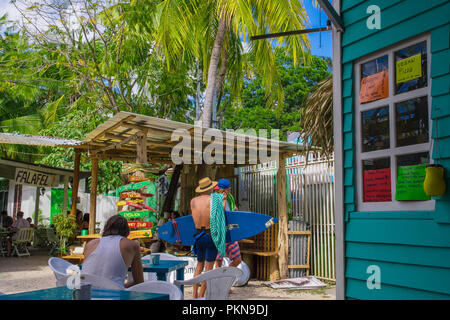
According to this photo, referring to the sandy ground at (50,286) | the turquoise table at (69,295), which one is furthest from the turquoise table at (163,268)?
the sandy ground at (50,286)

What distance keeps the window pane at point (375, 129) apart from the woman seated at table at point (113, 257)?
2189 mm

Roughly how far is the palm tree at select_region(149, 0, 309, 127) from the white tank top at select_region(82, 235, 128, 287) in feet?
23.3

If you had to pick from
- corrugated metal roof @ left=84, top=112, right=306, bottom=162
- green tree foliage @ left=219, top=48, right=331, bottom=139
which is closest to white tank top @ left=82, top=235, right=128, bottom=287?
corrugated metal roof @ left=84, top=112, right=306, bottom=162

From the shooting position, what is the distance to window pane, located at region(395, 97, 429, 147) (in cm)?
335

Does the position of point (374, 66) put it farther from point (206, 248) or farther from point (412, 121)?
A: point (206, 248)

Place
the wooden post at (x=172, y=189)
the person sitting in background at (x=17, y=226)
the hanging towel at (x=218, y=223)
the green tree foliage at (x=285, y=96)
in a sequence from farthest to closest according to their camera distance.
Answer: the green tree foliage at (x=285, y=96) < the person sitting in background at (x=17, y=226) < the wooden post at (x=172, y=189) < the hanging towel at (x=218, y=223)

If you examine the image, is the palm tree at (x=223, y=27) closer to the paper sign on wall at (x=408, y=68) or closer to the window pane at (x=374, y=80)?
the window pane at (x=374, y=80)

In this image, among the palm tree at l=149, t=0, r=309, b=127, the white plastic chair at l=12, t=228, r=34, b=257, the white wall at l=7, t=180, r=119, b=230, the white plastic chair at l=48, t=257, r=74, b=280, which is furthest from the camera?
the white wall at l=7, t=180, r=119, b=230

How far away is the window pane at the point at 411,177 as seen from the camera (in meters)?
3.29

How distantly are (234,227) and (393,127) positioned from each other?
3287 mm

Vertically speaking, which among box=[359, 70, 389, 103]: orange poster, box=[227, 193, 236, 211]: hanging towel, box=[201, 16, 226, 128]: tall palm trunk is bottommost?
box=[227, 193, 236, 211]: hanging towel

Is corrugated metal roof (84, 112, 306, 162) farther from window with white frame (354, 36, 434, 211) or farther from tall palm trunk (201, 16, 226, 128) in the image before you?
window with white frame (354, 36, 434, 211)

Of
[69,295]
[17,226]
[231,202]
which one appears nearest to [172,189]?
[17,226]

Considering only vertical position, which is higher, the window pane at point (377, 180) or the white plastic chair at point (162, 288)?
the window pane at point (377, 180)
